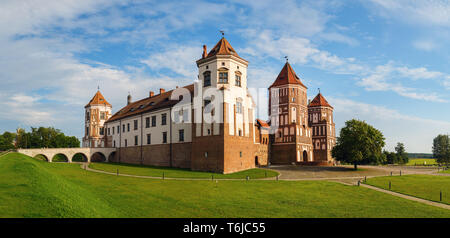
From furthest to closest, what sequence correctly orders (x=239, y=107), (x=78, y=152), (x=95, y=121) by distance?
1. (x=95, y=121)
2. (x=78, y=152)
3. (x=239, y=107)

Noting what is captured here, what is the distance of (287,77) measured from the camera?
66688 mm

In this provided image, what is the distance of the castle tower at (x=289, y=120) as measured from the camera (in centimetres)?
6284

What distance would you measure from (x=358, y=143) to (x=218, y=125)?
24.0m

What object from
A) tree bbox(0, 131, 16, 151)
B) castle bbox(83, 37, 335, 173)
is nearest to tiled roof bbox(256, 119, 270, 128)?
castle bbox(83, 37, 335, 173)

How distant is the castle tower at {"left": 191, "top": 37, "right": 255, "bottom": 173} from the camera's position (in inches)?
1508

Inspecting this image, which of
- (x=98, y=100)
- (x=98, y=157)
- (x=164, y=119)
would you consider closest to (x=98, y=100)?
(x=98, y=100)

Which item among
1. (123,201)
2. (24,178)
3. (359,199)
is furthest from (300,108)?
(24,178)

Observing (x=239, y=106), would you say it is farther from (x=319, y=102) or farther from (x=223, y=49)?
(x=319, y=102)

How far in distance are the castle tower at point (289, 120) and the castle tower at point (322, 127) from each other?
5.15 metres

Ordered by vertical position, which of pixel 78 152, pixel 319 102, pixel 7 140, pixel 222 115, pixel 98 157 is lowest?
pixel 98 157
